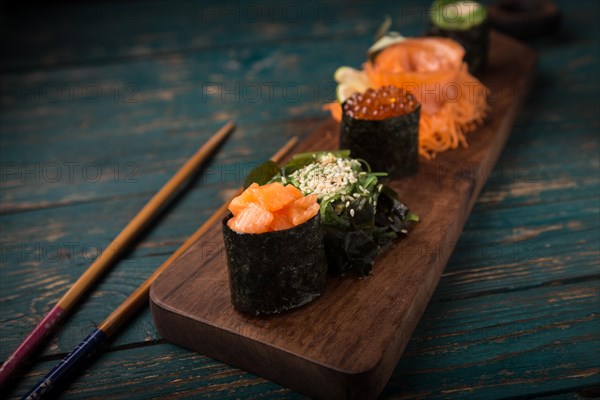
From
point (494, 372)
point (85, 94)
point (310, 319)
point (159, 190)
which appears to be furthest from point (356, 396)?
point (85, 94)

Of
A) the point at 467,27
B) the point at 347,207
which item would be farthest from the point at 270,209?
the point at 467,27

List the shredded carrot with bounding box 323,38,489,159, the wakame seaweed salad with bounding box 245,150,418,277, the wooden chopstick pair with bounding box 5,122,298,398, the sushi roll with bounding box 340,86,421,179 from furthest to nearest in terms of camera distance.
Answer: the shredded carrot with bounding box 323,38,489,159 < the sushi roll with bounding box 340,86,421,179 < the wakame seaweed salad with bounding box 245,150,418,277 < the wooden chopstick pair with bounding box 5,122,298,398

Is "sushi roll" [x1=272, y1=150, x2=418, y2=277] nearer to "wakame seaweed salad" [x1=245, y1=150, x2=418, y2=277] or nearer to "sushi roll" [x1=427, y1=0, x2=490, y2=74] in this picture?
"wakame seaweed salad" [x1=245, y1=150, x2=418, y2=277]

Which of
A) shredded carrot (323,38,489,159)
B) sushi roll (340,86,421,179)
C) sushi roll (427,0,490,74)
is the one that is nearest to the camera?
sushi roll (340,86,421,179)

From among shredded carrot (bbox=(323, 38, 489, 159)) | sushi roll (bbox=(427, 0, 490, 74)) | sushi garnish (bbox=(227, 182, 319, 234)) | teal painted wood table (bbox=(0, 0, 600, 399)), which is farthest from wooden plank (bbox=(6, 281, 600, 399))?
sushi roll (bbox=(427, 0, 490, 74))

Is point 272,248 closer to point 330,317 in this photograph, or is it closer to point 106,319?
point 330,317
